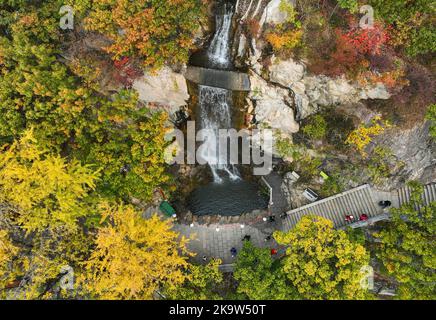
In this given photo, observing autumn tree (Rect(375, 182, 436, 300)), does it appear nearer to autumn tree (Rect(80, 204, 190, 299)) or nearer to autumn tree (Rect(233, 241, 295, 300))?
autumn tree (Rect(233, 241, 295, 300))

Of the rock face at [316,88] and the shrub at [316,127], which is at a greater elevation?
the rock face at [316,88]

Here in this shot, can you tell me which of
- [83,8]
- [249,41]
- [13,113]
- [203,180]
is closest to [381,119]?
[249,41]

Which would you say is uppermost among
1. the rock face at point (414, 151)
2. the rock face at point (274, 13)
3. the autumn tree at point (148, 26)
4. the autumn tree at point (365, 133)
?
the rock face at point (274, 13)

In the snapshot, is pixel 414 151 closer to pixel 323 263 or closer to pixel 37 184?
pixel 323 263

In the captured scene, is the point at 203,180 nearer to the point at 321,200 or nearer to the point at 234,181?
the point at 234,181

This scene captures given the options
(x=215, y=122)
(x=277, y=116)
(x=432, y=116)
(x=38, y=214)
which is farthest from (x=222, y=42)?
(x=38, y=214)

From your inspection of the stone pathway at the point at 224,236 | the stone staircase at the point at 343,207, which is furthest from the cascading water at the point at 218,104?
the stone staircase at the point at 343,207

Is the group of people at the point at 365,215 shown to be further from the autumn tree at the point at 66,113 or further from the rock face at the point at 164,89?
the rock face at the point at 164,89
